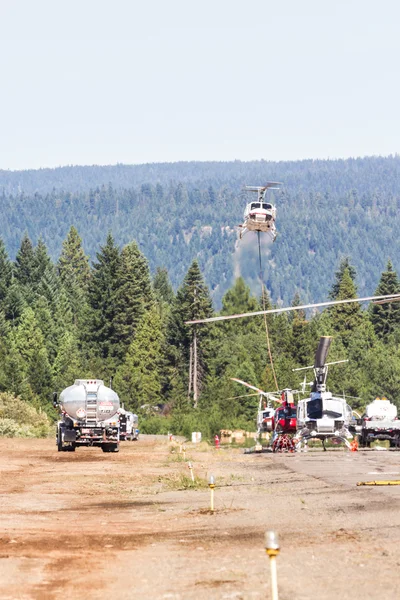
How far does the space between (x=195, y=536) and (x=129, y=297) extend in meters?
147

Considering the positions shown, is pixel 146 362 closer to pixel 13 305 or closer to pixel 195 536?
pixel 13 305

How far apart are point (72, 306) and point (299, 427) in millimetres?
122490

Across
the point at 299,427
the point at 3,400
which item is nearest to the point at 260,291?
the point at 299,427

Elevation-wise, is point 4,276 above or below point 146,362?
above

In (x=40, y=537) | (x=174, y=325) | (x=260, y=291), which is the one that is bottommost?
(x=40, y=537)

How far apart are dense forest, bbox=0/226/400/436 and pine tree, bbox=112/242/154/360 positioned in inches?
6.8

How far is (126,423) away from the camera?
8794 cm

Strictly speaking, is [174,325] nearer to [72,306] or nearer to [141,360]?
[141,360]

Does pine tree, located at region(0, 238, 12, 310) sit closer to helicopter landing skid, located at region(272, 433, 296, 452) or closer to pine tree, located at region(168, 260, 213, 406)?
pine tree, located at region(168, 260, 213, 406)

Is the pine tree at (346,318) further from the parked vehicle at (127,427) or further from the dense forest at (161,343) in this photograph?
the parked vehicle at (127,427)

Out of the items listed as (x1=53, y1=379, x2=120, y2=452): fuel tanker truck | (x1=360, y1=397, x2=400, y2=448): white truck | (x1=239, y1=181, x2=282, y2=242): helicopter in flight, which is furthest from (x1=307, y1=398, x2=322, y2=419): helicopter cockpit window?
(x1=53, y1=379, x2=120, y2=452): fuel tanker truck

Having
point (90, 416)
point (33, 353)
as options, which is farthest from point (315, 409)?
point (33, 353)

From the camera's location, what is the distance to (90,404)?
58219 millimetres

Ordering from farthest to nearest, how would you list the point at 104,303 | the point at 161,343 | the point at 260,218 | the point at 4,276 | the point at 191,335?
the point at 4,276 → the point at 104,303 → the point at 161,343 → the point at 191,335 → the point at 260,218
